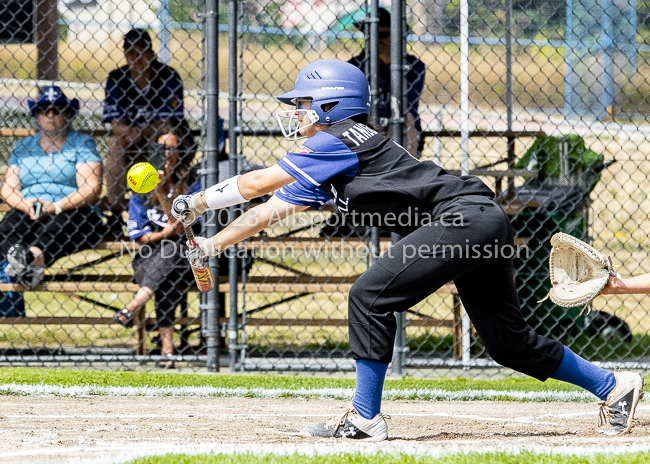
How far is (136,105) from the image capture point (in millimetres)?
6496

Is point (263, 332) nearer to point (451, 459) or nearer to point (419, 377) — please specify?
point (419, 377)

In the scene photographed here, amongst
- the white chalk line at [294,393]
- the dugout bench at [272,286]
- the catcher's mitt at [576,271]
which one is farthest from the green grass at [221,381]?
the catcher's mitt at [576,271]

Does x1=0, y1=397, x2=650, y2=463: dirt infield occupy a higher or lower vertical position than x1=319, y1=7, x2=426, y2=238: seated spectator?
lower

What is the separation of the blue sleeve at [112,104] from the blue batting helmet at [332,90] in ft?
10.7

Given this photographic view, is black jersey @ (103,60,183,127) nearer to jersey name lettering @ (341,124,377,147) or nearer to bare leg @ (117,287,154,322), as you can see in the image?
bare leg @ (117,287,154,322)

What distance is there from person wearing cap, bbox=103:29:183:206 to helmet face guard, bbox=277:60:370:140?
2.85 meters

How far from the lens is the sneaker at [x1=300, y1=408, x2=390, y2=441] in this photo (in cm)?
341

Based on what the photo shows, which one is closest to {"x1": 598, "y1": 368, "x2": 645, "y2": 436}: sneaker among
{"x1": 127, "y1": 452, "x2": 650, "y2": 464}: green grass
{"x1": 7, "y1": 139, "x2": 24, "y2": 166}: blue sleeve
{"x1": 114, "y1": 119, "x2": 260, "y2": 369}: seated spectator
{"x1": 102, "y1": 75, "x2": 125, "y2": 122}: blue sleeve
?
{"x1": 127, "y1": 452, "x2": 650, "y2": 464}: green grass

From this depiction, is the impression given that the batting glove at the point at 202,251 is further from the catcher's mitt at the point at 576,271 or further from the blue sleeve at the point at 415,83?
the blue sleeve at the point at 415,83

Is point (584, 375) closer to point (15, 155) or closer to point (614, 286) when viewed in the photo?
point (614, 286)

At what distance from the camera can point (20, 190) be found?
6.26 metres

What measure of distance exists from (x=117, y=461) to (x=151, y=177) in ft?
4.45

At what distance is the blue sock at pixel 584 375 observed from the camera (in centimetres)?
357

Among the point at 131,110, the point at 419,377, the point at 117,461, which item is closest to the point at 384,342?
the point at 117,461
